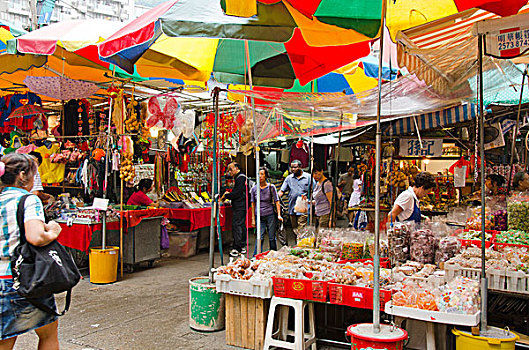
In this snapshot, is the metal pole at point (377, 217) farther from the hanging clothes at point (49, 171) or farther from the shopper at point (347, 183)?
the shopper at point (347, 183)

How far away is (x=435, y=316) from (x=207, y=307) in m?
2.66

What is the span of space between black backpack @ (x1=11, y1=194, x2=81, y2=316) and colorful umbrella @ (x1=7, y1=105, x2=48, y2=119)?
7.42 metres

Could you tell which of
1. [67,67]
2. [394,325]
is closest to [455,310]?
[394,325]

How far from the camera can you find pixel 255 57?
20.3ft

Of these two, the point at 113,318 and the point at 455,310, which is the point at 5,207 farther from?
the point at 455,310

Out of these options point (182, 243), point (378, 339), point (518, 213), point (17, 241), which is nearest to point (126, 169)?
point (182, 243)

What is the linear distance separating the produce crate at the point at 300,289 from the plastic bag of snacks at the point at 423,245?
145cm

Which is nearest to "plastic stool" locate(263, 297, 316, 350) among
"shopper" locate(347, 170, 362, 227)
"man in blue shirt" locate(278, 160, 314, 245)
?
"man in blue shirt" locate(278, 160, 314, 245)

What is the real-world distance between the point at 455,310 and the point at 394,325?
1.64 feet

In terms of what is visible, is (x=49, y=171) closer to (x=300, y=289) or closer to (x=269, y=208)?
(x=269, y=208)

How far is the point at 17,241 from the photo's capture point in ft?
10.9

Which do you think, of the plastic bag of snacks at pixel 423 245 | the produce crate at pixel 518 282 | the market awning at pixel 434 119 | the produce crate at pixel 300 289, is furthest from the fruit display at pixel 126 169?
the produce crate at pixel 518 282

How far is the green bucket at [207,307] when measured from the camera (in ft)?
17.2

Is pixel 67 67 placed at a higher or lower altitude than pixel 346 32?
higher
